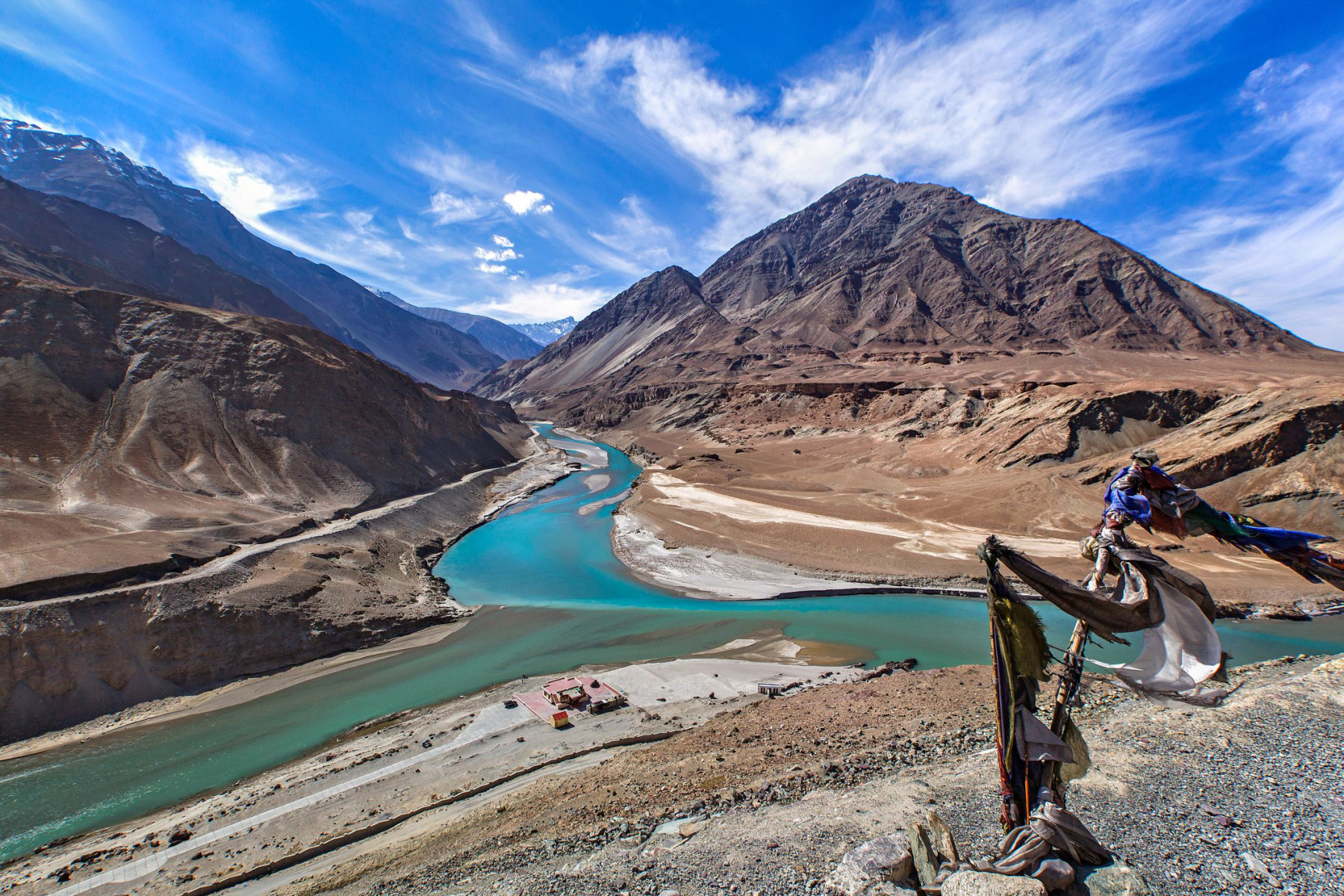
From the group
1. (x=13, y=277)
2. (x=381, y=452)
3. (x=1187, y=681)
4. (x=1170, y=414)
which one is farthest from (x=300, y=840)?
(x=1170, y=414)

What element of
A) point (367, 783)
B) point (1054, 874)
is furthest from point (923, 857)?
point (367, 783)

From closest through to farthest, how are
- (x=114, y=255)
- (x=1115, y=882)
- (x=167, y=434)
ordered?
(x=1115, y=882) < (x=167, y=434) < (x=114, y=255)

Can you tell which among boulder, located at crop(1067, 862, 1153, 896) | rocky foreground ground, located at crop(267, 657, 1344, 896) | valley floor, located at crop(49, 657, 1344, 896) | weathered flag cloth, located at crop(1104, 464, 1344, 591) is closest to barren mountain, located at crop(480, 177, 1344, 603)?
valley floor, located at crop(49, 657, 1344, 896)

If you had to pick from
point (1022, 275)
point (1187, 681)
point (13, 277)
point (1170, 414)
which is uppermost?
point (1022, 275)

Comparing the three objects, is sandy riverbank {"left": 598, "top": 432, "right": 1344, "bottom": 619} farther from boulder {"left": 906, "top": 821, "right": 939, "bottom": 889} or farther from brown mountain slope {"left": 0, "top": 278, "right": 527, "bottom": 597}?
boulder {"left": 906, "top": 821, "right": 939, "bottom": 889}

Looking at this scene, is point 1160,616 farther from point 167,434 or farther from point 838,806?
point 167,434

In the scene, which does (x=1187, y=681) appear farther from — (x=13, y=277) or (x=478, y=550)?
(x=13, y=277)

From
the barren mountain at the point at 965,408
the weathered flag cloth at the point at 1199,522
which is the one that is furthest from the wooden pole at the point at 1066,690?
the barren mountain at the point at 965,408
